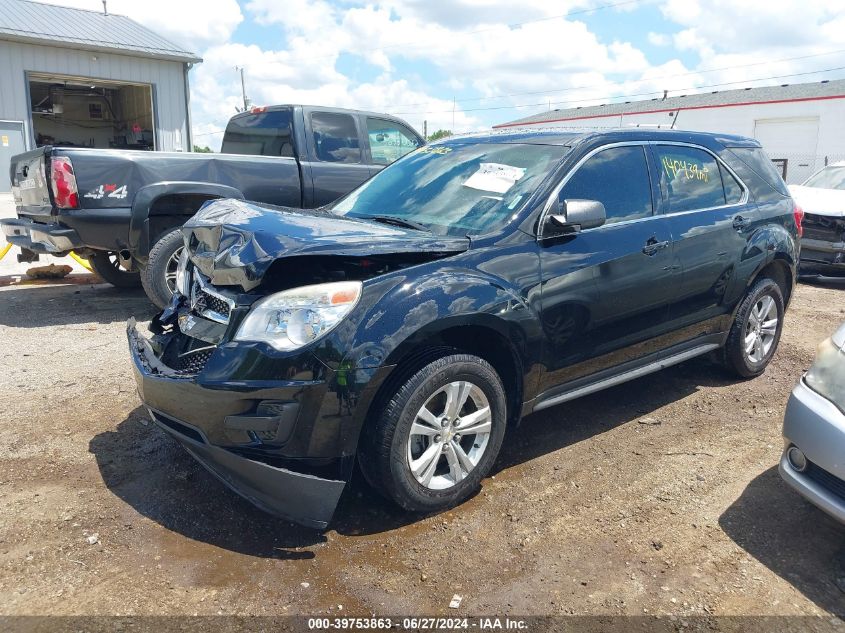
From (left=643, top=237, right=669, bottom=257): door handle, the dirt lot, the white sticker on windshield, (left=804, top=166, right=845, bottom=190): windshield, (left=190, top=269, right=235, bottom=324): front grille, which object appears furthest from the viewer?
(left=804, top=166, right=845, bottom=190): windshield

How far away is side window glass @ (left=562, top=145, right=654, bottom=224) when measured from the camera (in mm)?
3858

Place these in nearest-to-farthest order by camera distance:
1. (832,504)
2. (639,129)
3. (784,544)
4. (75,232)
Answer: (832,504) → (784,544) → (639,129) → (75,232)

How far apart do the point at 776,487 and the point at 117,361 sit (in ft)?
15.5

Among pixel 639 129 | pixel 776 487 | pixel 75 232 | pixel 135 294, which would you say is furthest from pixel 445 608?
pixel 135 294

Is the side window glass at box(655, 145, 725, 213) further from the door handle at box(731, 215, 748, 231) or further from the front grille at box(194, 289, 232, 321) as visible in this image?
the front grille at box(194, 289, 232, 321)


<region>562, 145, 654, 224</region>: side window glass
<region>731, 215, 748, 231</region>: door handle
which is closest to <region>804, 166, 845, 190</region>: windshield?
<region>731, 215, 748, 231</region>: door handle

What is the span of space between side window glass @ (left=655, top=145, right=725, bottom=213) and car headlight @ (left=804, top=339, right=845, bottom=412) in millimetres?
1449

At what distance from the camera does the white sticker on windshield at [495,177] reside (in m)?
3.80

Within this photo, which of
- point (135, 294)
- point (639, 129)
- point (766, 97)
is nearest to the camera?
point (639, 129)

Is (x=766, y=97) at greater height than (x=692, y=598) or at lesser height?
greater

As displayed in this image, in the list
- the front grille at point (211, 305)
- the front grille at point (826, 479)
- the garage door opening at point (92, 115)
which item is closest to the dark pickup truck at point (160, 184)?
the front grille at point (211, 305)

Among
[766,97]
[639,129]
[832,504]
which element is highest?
[766,97]

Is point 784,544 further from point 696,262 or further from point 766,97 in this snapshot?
point 766,97

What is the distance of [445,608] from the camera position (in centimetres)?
264
